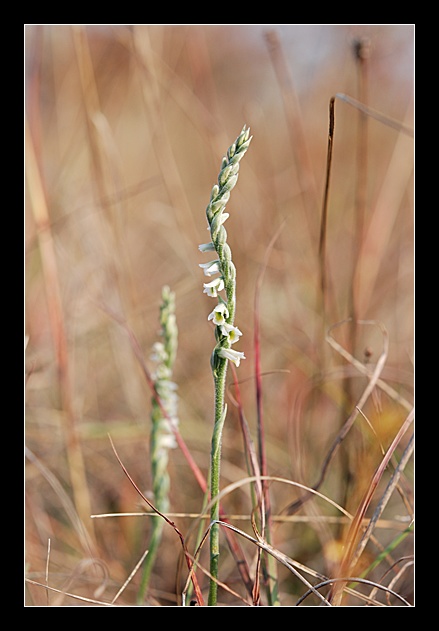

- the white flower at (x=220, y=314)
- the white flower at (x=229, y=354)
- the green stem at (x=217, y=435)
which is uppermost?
the white flower at (x=220, y=314)

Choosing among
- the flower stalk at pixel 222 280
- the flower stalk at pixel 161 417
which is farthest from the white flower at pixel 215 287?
the flower stalk at pixel 161 417

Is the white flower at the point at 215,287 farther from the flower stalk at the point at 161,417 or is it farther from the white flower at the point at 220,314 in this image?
the flower stalk at the point at 161,417

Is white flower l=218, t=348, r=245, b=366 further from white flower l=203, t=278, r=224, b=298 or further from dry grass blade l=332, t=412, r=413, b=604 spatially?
dry grass blade l=332, t=412, r=413, b=604

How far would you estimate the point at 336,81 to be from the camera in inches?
107

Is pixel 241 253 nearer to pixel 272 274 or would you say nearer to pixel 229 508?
pixel 272 274

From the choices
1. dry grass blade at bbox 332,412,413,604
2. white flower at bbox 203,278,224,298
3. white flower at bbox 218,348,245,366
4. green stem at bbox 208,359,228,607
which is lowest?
dry grass blade at bbox 332,412,413,604

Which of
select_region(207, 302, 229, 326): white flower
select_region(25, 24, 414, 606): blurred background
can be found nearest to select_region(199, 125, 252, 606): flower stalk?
select_region(207, 302, 229, 326): white flower

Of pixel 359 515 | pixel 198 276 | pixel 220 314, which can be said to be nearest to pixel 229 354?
pixel 220 314

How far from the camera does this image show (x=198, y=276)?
2.48 m

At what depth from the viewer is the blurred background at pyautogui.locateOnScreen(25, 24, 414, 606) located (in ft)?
5.70

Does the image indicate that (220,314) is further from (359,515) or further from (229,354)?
(359,515)

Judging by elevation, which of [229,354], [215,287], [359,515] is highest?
[215,287]

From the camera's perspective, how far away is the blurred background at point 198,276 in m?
1.74

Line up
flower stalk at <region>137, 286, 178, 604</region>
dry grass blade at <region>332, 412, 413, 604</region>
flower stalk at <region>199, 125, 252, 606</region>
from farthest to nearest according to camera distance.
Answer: flower stalk at <region>137, 286, 178, 604</region> → dry grass blade at <region>332, 412, 413, 604</region> → flower stalk at <region>199, 125, 252, 606</region>
